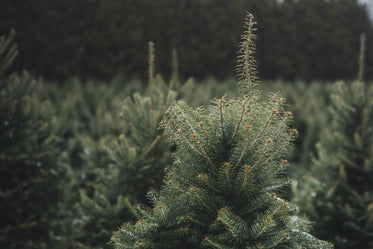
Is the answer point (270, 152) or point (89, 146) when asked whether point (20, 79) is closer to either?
point (89, 146)

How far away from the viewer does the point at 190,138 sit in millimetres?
1628

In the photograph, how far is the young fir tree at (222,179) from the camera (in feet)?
5.18

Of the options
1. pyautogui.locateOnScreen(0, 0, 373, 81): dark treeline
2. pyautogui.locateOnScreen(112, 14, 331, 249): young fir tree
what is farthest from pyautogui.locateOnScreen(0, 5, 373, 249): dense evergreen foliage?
pyautogui.locateOnScreen(0, 0, 373, 81): dark treeline

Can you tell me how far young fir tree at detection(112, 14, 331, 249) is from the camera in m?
1.58

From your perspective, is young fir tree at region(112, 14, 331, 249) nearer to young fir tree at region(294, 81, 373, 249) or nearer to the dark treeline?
young fir tree at region(294, 81, 373, 249)

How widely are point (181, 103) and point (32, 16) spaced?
349 inches

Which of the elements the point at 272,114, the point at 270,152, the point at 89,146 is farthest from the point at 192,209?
the point at 89,146

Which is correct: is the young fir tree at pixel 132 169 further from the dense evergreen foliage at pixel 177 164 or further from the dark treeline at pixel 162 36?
the dark treeline at pixel 162 36

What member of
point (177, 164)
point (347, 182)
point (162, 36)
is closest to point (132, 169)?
point (177, 164)

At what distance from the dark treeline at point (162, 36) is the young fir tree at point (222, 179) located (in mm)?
7066

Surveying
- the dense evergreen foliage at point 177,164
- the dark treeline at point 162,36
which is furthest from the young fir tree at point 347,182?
the dark treeline at point 162,36

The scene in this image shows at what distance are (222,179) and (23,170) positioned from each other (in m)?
2.86

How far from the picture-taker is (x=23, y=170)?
3633 millimetres

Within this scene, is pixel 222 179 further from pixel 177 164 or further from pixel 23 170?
pixel 23 170
